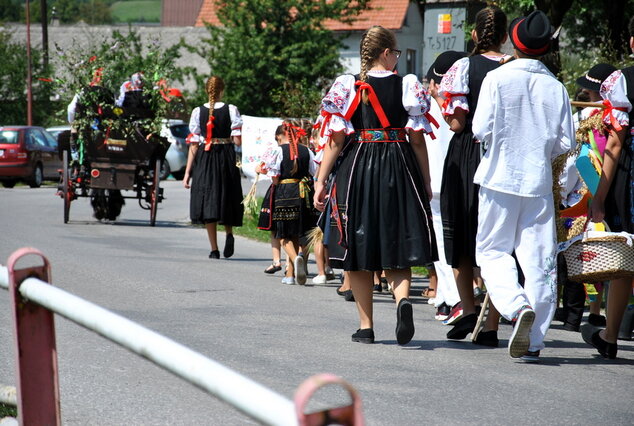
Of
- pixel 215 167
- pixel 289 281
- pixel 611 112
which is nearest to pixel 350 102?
pixel 611 112

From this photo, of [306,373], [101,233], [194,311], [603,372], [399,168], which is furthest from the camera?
[101,233]

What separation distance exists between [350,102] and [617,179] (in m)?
1.79

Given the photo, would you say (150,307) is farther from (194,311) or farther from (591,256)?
(591,256)

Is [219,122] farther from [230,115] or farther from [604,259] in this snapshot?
[604,259]

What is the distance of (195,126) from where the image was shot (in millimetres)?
12812

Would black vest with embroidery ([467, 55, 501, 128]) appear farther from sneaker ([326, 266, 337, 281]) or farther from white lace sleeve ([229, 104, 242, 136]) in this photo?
white lace sleeve ([229, 104, 242, 136])

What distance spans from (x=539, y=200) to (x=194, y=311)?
2.99 meters

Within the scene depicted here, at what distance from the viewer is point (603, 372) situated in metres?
6.28

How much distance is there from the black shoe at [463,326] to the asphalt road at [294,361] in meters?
0.07

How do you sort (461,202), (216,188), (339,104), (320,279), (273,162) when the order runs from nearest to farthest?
(339,104) → (461,202) → (320,279) → (273,162) → (216,188)

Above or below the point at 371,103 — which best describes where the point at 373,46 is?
above

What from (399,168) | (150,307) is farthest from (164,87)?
(399,168)

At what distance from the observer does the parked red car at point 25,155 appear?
29.5 metres

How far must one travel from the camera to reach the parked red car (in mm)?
29531
